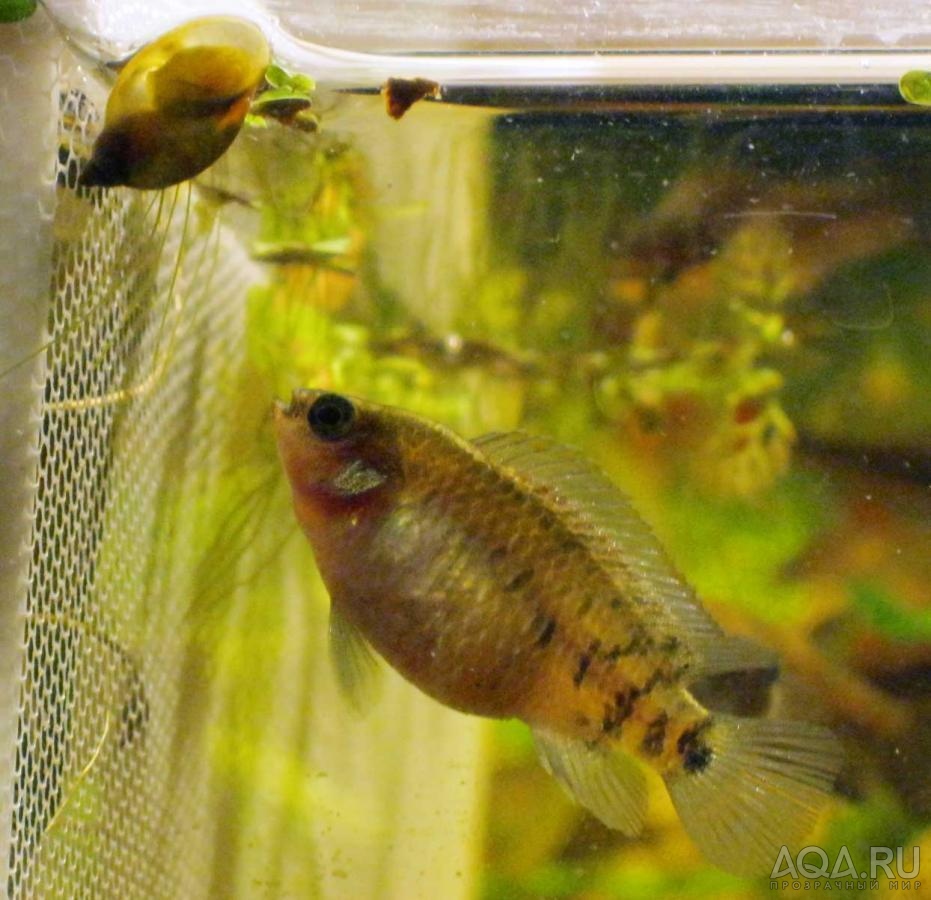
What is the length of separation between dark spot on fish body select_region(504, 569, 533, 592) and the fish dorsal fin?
75mm

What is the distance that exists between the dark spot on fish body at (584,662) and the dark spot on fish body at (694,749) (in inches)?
5.4

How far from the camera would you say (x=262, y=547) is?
1.55 metres

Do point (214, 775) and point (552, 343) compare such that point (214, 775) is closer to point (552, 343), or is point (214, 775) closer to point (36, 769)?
point (36, 769)

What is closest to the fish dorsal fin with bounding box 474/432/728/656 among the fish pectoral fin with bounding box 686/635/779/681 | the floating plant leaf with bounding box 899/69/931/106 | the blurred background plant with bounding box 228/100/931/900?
the fish pectoral fin with bounding box 686/635/779/681

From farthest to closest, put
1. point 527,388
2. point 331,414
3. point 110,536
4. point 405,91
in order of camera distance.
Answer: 1. point 527,388
2. point 405,91
3. point 110,536
4. point 331,414

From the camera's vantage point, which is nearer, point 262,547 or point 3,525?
point 3,525

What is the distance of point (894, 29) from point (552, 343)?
0.78 meters

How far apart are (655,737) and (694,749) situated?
0.06 m

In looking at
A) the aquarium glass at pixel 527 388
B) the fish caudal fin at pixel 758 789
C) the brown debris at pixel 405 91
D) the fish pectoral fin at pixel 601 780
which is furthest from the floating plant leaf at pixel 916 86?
the fish pectoral fin at pixel 601 780

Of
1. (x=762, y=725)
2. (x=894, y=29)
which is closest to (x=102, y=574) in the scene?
(x=762, y=725)

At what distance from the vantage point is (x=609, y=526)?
3.31 ft

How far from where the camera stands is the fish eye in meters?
0.95

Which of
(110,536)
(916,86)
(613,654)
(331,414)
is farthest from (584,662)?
(916,86)

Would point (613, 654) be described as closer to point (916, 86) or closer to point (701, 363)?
point (701, 363)
